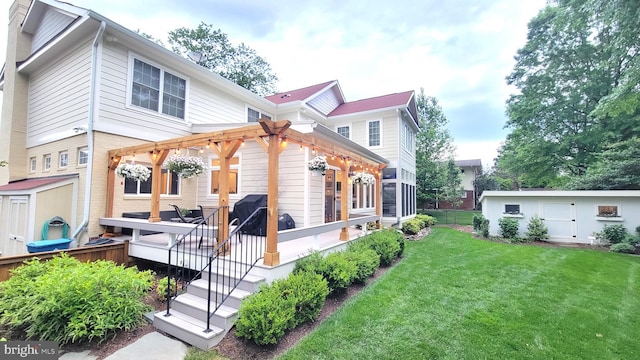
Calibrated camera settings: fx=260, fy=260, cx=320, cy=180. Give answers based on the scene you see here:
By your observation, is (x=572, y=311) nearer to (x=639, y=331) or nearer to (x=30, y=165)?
(x=639, y=331)

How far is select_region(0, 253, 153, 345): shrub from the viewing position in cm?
344

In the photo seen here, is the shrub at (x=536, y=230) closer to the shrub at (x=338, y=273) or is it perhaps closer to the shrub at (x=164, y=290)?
the shrub at (x=338, y=273)

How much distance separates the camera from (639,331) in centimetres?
392

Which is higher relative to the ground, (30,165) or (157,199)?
(30,165)

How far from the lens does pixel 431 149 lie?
68.7 feet

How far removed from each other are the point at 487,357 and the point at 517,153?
19073mm

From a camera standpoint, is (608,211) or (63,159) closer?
(63,159)

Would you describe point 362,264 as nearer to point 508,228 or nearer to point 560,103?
point 508,228

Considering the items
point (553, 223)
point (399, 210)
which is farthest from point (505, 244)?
point (399, 210)

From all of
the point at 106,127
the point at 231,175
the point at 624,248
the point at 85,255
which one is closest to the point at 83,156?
the point at 106,127

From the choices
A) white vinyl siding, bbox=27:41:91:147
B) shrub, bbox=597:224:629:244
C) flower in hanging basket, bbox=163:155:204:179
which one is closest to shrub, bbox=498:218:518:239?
shrub, bbox=597:224:629:244

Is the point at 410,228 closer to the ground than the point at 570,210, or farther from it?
closer to the ground

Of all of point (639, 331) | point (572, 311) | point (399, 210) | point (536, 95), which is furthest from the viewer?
point (536, 95)

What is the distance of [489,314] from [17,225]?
10864 millimetres
